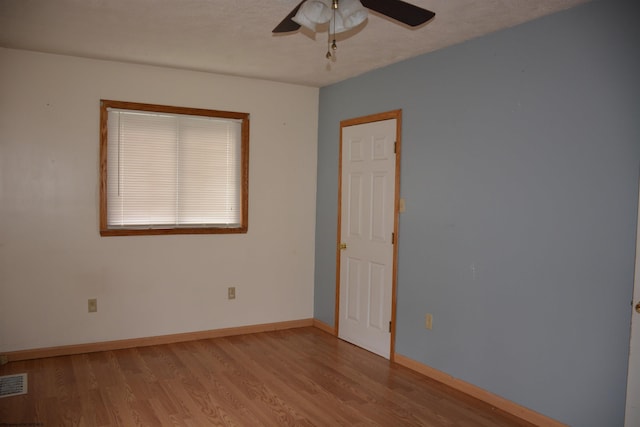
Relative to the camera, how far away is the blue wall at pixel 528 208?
102 inches

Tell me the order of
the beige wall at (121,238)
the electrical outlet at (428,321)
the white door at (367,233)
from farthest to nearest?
1. the white door at (367,233)
2. the beige wall at (121,238)
3. the electrical outlet at (428,321)

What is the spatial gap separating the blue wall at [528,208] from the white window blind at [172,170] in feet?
5.68

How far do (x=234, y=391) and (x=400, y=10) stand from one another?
267 centimetres

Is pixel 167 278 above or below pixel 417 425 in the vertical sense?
above

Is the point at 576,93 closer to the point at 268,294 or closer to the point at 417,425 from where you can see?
the point at 417,425

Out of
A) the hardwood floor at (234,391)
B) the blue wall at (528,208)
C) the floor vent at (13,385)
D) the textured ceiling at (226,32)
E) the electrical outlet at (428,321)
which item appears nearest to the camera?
the blue wall at (528,208)

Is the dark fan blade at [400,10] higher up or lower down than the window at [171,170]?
higher up

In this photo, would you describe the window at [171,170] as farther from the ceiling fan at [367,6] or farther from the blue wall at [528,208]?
the ceiling fan at [367,6]

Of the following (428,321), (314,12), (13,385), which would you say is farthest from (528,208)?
(13,385)

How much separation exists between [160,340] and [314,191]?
213cm

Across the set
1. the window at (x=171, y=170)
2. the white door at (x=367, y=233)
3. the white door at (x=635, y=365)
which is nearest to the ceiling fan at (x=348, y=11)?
the white door at (x=635, y=365)

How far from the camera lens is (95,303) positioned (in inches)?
163

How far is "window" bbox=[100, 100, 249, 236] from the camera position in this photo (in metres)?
4.19

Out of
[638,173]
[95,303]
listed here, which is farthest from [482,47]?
[95,303]
